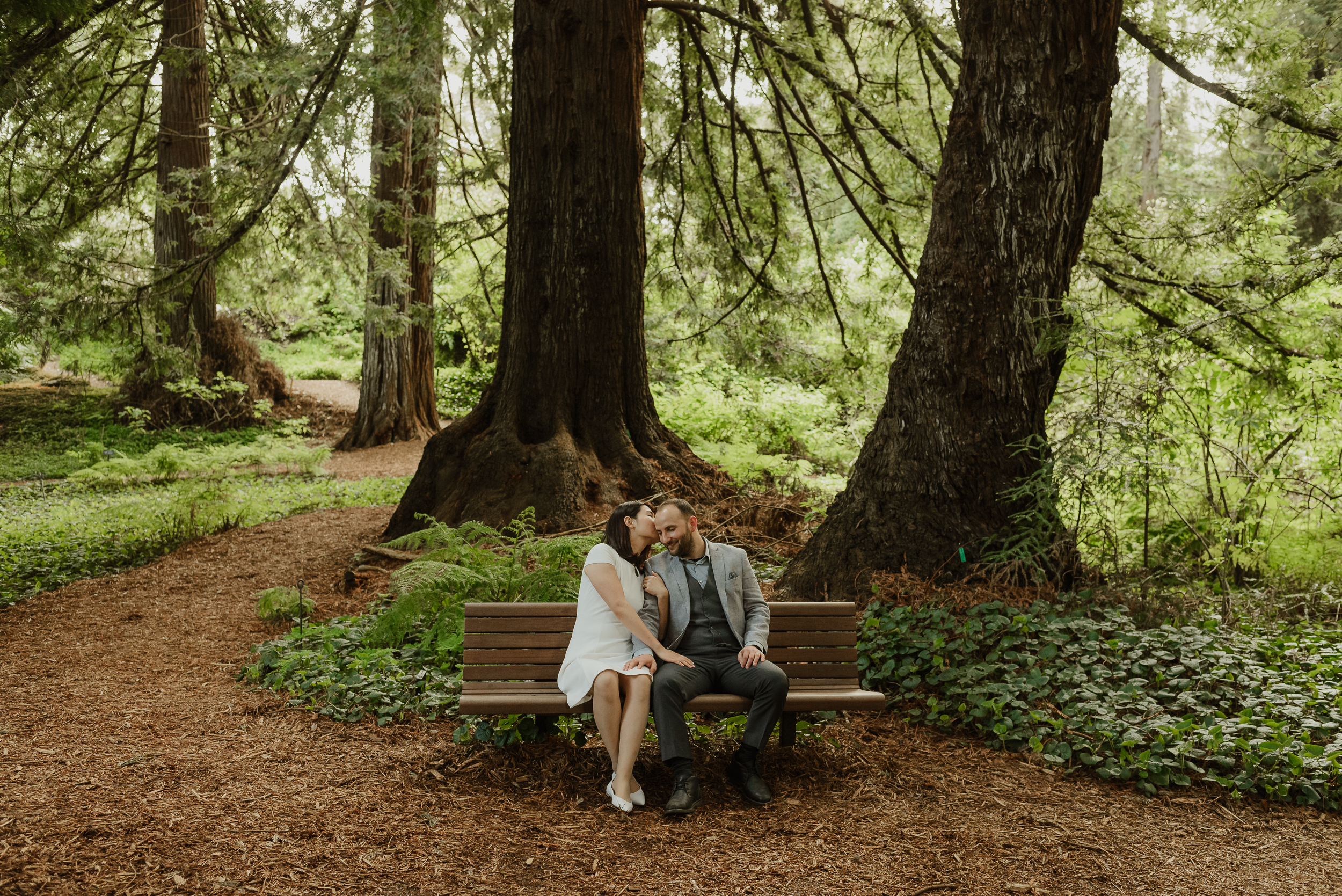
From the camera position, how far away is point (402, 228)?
32.2 feet

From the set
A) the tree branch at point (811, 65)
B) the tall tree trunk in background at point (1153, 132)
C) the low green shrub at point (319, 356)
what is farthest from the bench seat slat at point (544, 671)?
the tall tree trunk in background at point (1153, 132)

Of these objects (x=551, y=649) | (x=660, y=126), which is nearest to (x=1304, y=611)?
(x=551, y=649)

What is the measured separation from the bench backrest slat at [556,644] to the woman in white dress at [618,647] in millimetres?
192

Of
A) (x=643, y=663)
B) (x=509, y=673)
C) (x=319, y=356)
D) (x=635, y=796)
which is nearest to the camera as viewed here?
(x=635, y=796)

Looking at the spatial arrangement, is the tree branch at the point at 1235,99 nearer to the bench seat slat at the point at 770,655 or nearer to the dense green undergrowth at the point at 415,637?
the bench seat slat at the point at 770,655

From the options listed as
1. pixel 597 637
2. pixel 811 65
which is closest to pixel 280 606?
pixel 597 637

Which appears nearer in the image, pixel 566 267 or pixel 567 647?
pixel 567 647

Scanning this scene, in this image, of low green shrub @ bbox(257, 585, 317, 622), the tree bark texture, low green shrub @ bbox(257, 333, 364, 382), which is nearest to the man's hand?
low green shrub @ bbox(257, 585, 317, 622)

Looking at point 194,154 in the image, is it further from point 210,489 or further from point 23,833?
point 23,833

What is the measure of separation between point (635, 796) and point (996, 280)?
3683mm

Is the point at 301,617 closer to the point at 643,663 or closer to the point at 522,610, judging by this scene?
the point at 522,610

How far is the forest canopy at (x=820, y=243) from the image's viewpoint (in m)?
5.55

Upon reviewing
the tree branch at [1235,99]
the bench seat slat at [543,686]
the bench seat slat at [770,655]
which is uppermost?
the tree branch at [1235,99]

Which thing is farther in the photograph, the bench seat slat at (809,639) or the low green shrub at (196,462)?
the low green shrub at (196,462)
